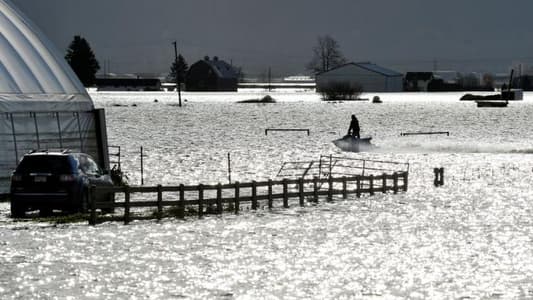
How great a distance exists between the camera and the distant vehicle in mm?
25984

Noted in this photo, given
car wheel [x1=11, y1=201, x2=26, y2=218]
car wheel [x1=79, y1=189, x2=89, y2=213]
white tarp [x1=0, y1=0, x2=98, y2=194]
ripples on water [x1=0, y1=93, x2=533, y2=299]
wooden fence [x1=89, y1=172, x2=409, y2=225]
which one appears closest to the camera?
ripples on water [x1=0, y1=93, x2=533, y2=299]

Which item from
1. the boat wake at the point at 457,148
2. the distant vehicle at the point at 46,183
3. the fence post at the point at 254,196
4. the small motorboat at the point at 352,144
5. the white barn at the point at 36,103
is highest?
the white barn at the point at 36,103

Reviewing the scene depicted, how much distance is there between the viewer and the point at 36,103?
3366cm

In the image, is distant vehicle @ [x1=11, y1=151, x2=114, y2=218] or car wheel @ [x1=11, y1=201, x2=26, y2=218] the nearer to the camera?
distant vehicle @ [x1=11, y1=151, x2=114, y2=218]

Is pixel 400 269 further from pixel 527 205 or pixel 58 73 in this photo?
pixel 58 73

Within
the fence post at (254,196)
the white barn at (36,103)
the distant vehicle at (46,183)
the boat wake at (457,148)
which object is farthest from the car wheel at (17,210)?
the boat wake at (457,148)

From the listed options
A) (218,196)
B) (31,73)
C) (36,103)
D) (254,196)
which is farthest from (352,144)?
(218,196)

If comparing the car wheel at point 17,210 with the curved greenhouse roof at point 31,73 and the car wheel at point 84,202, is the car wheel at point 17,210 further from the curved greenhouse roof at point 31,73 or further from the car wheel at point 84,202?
the curved greenhouse roof at point 31,73

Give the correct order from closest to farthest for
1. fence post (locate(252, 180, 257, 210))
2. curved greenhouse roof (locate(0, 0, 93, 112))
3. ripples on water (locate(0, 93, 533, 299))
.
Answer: ripples on water (locate(0, 93, 533, 299)) < fence post (locate(252, 180, 257, 210)) < curved greenhouse roof (locate(0, 0, 93, 112))

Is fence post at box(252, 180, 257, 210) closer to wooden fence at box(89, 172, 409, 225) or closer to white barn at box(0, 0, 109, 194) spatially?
wooden fence at box(89, 172, 409, 225)

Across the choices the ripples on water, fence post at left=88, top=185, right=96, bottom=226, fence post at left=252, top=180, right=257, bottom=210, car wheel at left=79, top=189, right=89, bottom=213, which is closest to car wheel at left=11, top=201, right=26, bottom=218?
the ripples on water

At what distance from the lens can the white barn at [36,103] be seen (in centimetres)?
3281

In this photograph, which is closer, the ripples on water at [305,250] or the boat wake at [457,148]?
the ripples on water at [305,250]

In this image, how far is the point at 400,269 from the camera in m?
19.4
